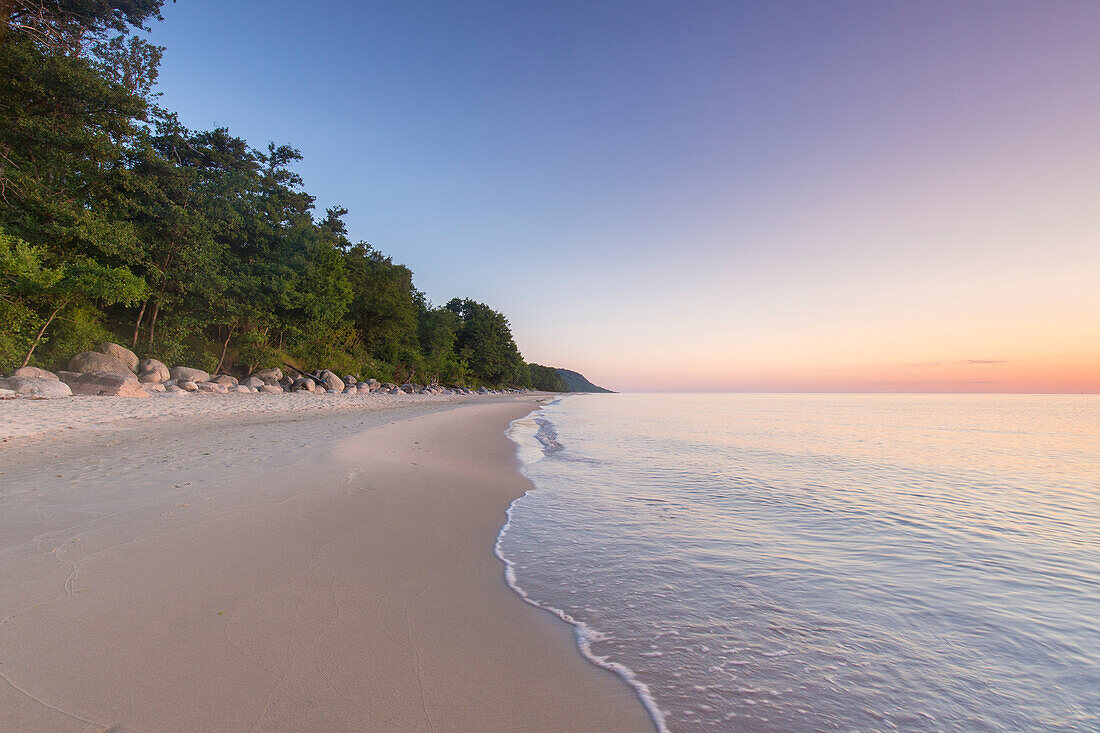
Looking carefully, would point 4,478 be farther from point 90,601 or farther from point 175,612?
point 175,612

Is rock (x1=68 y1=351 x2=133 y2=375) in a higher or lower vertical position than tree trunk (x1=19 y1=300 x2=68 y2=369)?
lower

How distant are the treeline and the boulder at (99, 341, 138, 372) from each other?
57 centimetres

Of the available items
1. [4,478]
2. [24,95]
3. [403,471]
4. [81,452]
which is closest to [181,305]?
[24,95]

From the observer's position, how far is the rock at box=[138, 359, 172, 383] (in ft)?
61.9

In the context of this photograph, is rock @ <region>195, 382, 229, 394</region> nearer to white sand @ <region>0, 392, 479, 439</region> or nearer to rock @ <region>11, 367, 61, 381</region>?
white sand @ <region>0, 392, 479, 439</region>

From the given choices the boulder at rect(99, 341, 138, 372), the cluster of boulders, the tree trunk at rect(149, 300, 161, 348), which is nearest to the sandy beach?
→ the cluster of boulders

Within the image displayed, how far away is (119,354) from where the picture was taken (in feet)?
61.6

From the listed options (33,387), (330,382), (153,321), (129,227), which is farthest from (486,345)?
(33,387)

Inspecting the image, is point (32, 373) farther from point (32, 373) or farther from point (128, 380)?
point (128, 380)

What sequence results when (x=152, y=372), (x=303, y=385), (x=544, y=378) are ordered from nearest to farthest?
(x=152, y=372)
(x=303, y=385)
(x=544, y=378)

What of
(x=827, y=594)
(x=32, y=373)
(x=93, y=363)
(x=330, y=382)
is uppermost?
(x=93, y=363)

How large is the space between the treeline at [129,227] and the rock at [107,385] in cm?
241

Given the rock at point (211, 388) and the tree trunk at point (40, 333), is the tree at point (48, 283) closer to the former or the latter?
the tree trunk at point (40, 333)

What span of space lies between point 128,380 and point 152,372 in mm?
4604
